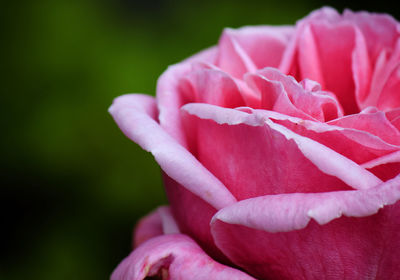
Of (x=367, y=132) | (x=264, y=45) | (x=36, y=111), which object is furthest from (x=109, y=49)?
(x=367, y=132)

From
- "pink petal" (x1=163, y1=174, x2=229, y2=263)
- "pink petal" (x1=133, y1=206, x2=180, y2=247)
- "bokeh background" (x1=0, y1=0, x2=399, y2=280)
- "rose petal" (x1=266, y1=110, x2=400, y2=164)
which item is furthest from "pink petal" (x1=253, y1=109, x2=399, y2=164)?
"bokeh background" (x1=0, y1=0, x2=399, y2=280)

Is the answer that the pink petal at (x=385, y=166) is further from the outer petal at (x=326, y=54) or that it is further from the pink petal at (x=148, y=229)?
the pink petal at (x=148, y=229)

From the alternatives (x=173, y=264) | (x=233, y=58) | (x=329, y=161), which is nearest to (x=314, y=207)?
(x=329, y=161)

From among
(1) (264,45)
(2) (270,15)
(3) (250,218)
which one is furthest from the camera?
(2) (270,15)

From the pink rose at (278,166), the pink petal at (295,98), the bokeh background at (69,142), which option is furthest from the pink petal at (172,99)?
the bokeh background at (69,142)

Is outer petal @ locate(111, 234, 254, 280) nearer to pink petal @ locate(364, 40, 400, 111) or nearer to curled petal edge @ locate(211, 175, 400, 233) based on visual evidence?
curled petal edge @ locate(211, 175, 400, 233)

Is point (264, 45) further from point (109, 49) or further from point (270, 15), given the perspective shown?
point (270, 15)
